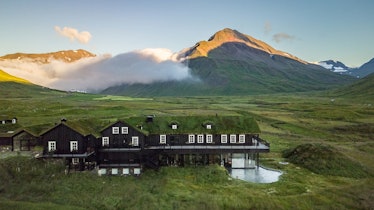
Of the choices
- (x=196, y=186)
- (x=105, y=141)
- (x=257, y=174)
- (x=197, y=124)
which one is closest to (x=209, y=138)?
(x=197, y=124)

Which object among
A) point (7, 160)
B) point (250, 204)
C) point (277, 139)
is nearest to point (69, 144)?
point (7, 160)

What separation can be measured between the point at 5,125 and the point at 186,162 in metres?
40.5

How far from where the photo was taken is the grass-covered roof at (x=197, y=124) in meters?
63.3

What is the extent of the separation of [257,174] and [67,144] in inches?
1233

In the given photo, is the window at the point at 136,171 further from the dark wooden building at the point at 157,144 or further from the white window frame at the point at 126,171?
the white window frame at the point at 126,171

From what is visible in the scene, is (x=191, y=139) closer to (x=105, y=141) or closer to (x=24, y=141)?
(x=105, y=141)

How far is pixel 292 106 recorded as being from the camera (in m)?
188

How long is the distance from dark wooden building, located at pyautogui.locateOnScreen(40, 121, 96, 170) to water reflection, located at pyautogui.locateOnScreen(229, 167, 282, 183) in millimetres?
23932

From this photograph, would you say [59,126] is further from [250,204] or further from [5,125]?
[250,204]

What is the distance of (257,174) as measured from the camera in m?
58.4

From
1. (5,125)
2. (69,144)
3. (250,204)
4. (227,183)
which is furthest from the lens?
(5,125)

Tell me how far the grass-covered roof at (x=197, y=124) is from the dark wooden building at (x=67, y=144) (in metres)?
9.72

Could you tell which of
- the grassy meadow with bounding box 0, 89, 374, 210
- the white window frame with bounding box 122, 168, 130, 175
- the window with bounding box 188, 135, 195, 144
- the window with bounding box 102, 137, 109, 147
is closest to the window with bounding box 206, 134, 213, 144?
the window with bounding box 188, 135, 195, 144

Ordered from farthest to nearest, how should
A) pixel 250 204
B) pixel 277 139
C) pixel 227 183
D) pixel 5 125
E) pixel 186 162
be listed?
1. pixel 277 139
2. pixel 5 125
3. pixel 186 162
4. pixel 227 183
5. pixel 250 204
